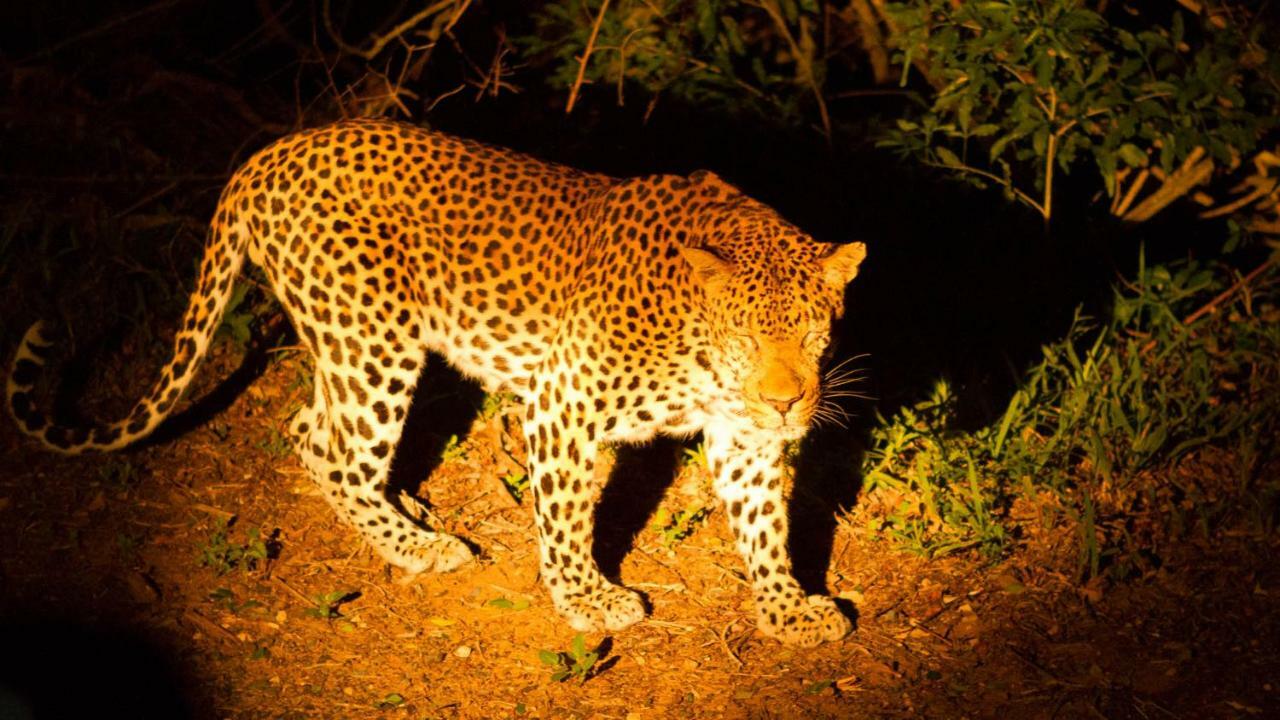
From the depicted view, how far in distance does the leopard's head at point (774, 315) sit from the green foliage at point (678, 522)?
45.3 inches

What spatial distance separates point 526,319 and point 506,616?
1.19 m

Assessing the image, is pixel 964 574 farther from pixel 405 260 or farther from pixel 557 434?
pixel 405 260

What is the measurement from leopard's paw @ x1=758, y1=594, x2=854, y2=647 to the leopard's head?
788 millimetres

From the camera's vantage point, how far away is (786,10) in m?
6.65

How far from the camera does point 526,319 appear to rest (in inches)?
203

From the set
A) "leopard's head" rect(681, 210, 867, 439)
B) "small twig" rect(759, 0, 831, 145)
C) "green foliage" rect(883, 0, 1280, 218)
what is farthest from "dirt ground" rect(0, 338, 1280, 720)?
"small twig" rect(759, 0, 831, 145)

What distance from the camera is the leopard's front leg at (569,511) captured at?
193 inches

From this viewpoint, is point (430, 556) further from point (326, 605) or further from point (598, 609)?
point (598, 609)

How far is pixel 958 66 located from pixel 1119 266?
1.97 metres

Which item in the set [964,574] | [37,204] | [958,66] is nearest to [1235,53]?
[958,66]

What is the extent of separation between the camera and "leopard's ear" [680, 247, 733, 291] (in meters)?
4.46

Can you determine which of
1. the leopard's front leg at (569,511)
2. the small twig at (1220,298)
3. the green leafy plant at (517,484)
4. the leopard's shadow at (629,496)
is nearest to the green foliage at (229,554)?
the green leafy plant at (517,484)

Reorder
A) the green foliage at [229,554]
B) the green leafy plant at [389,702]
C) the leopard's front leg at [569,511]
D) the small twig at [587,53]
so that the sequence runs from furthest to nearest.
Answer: the small twig at [587,53], the green foliage at [229,554], the leopard's front leg at [569,511], the green leafy plant at [389,702]

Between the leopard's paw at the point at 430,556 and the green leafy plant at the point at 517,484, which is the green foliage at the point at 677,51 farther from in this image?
the leopard's paw at the point at 430,556
